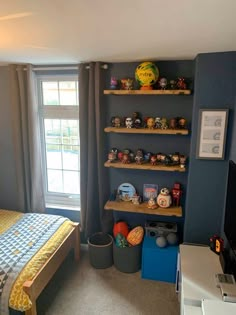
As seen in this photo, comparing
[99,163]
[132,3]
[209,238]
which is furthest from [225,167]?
[132,3]

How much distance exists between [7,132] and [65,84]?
0.93 metres

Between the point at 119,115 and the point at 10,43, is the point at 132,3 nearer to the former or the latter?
the point at 10,43

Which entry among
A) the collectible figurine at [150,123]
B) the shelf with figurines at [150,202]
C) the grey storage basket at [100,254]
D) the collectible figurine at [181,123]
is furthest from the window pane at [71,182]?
the collectible figurine at [181,123]

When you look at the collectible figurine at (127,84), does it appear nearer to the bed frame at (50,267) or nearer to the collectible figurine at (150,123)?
the collectible figurine at (150,123)

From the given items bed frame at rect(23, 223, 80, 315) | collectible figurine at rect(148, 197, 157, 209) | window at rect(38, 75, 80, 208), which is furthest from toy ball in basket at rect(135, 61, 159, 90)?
bed frame at rect(23, 223, 80, 315)

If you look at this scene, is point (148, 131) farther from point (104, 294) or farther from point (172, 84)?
Answer: point (104, 294)

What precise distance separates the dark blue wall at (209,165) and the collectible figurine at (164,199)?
0.27 metres

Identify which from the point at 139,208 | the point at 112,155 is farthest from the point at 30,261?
the point at 112,155

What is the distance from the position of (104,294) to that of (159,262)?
60 centimetres

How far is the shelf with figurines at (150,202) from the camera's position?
255cm

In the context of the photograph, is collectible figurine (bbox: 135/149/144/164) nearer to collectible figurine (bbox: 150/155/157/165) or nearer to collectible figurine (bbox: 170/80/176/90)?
collectible figurine (bbox: 150/155/157/165)

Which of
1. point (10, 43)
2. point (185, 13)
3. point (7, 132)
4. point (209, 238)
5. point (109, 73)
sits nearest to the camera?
point (185, 13)

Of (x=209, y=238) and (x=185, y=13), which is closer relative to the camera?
(x=185, y=13)

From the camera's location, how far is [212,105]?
211 cm
